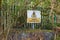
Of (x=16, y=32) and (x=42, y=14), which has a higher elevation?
(x=42, y=14)

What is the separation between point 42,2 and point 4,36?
524 millimetres

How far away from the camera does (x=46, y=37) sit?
4.52 feet

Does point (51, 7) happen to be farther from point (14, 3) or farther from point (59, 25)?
point (14, 3)

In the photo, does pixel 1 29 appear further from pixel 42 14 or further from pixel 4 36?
pixel 42 14

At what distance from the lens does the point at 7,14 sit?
1.37 meters

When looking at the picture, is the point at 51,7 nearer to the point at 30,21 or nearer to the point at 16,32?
the point at 30,21

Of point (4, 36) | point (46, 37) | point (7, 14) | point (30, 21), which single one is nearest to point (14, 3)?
point (7, 14)

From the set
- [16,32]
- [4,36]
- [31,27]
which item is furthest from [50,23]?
[4,36]

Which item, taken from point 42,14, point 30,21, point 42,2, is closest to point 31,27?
point 30,21

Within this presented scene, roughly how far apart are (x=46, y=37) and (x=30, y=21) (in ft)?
0.77

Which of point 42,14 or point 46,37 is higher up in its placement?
point 42,14

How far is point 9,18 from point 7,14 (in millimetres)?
46

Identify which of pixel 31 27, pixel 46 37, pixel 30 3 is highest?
Answer: pixel 30 3

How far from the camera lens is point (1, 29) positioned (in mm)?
1375
